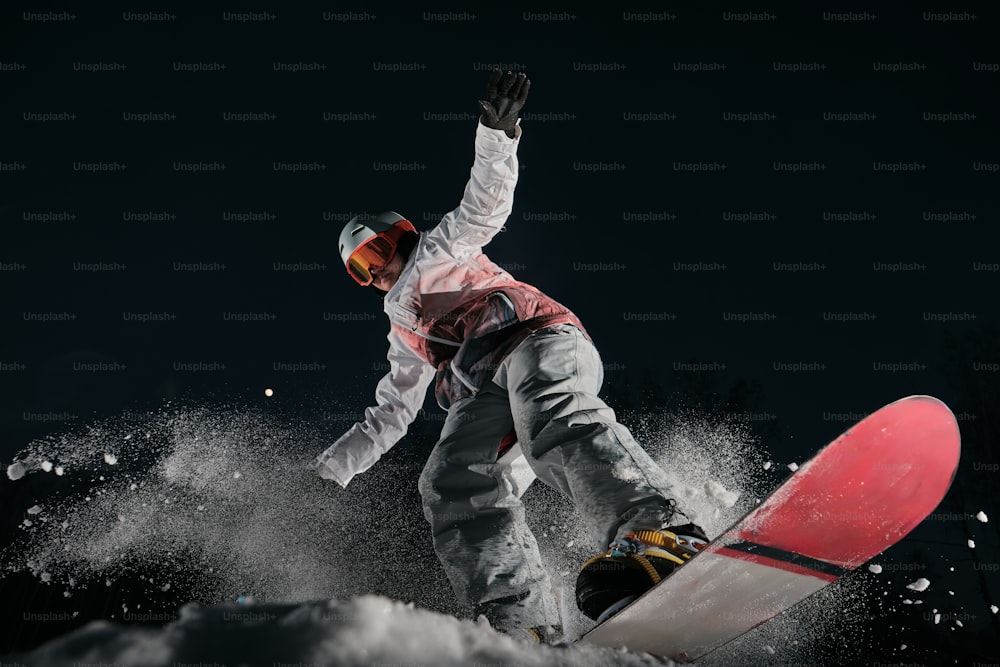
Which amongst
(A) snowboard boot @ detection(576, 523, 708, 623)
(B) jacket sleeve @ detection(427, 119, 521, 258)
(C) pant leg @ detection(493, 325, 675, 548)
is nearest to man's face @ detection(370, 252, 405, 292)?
(B) jacket sleeve @ detection(427, 119, 521, 258)

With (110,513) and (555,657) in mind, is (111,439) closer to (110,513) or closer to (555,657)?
(110,513)

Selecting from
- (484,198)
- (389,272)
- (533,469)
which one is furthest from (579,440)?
(389,272)

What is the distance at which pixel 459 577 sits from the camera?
2541 millimetres

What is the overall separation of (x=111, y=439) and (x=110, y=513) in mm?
1384

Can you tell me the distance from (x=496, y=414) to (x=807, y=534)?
147 centimetres

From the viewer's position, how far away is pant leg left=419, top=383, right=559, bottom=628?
2443mm

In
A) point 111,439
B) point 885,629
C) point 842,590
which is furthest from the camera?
point 885,629

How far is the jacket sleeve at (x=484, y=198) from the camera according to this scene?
3.04 metres

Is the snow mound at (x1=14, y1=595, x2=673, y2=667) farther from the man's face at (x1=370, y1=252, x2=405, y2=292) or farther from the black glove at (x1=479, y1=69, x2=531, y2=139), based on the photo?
the man's face at (x1=370, y1=252, x2=405, y2=292)

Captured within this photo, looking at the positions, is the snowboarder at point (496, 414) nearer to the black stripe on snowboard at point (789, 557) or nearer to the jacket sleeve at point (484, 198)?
the jacket sleeve at point (484, 198)

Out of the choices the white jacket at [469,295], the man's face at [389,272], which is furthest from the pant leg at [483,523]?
the man's face at [389,272]

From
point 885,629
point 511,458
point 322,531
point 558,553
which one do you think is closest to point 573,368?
point 511,458

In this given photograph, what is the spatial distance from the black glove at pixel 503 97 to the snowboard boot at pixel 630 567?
206cm

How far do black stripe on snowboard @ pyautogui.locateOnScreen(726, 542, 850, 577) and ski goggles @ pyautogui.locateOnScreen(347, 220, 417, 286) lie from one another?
2.49 meters
